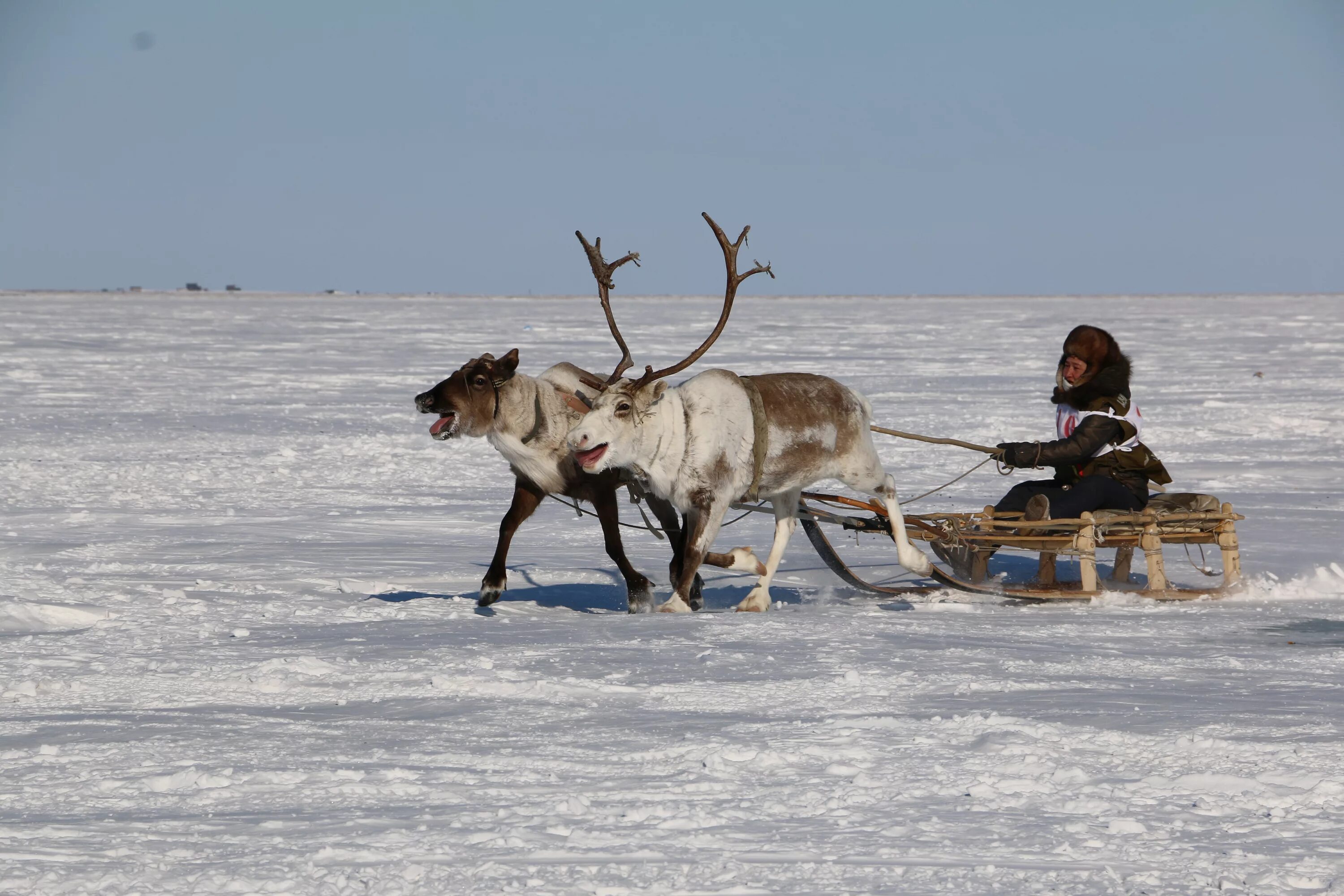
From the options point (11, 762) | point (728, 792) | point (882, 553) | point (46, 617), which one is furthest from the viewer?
point (882, 553)

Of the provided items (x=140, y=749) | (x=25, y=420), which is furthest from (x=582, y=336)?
(x=140, y=749)

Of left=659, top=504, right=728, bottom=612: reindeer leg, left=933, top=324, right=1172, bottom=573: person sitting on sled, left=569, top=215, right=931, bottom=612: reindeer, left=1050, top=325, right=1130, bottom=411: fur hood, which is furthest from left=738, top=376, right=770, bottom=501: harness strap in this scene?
left=1050, top=325, right=1130, bottom=411: fur hood

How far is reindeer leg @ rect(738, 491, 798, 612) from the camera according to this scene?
22.8ft

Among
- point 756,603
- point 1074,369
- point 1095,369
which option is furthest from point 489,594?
point 1095,369

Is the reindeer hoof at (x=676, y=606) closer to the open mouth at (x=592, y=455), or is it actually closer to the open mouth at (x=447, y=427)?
the open mouth at (x=592, y=455)

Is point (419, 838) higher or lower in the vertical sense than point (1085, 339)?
lower

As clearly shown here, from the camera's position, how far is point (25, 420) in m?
16.4

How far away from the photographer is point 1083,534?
6.95m

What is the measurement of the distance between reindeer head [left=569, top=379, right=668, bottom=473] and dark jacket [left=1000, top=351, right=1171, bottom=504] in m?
1.95

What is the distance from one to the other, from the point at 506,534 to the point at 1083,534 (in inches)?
113

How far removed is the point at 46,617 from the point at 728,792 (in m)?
4.08

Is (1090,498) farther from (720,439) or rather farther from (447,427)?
(447,427)

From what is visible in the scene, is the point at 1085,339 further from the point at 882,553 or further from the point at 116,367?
the point at 116,367

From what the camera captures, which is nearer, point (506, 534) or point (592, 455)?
point (592, 455)
